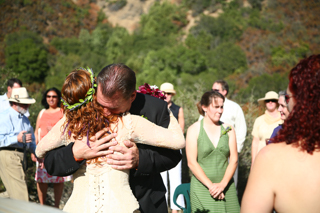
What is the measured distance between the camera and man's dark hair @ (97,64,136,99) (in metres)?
1.99

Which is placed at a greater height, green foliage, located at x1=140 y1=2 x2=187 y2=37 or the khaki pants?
green foliage, located at x1=140 y1=2 x2=187 y2=37

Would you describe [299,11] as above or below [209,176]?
above

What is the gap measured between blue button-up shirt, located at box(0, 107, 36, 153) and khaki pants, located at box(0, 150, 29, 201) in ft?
0.56

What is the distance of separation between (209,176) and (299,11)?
5252cm

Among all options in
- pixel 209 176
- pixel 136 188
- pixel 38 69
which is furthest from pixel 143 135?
pixel 38 69

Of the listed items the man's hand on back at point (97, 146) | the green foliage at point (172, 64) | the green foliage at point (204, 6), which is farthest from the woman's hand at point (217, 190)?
the green foliage at point (204, 6)

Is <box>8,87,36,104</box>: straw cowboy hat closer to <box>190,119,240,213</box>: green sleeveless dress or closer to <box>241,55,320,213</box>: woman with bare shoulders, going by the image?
<box>190,119,240,213</box>: green sleeveless dress

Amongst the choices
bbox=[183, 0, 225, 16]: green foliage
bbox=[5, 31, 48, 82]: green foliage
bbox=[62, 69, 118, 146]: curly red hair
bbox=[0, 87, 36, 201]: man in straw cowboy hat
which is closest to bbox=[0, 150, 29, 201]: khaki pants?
bbox=[0, 87, 36, 201]: man in straw cowboy hat

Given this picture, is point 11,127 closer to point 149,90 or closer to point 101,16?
point 149,90

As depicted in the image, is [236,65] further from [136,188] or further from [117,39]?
[136,188]

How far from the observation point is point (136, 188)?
2361 mm

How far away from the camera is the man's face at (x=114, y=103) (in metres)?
2.03

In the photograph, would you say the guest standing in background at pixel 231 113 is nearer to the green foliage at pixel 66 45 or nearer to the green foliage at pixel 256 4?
the green foliage at pixel 66 45

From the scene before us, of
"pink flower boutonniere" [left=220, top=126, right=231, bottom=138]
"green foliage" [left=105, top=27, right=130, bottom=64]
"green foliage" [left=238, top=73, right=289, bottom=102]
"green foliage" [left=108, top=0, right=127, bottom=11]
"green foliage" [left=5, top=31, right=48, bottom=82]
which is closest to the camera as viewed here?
"pink flower boutonniere" [left=220, top=126, right=231, bottom=138]
